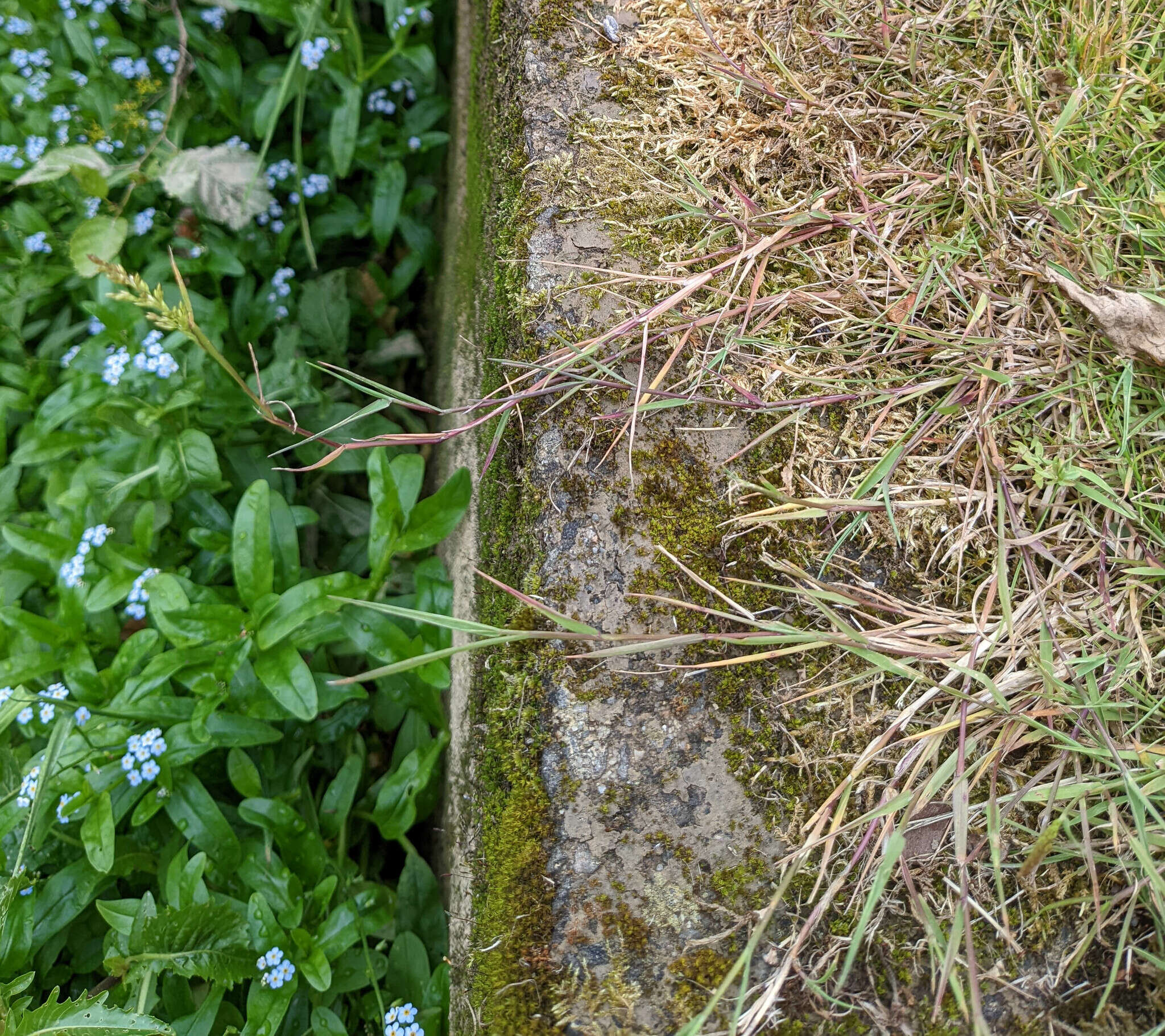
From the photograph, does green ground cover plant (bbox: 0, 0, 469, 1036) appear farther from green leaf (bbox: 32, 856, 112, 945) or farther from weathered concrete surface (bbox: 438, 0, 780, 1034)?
weathered concrete surface (bbox: 438, 0, 780, 1034)

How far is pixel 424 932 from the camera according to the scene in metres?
1.86

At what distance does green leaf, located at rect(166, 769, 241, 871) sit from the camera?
1730 millimetres

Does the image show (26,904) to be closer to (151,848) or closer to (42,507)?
(151,848)

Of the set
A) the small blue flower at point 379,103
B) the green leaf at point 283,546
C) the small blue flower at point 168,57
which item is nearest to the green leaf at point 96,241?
the small blue flower at point 168,57

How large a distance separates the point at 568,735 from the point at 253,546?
35.0 inches

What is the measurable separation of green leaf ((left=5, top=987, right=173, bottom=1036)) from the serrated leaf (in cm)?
200

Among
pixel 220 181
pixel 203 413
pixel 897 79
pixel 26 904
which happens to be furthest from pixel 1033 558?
pixel 220 181

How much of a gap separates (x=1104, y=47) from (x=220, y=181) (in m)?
2.29

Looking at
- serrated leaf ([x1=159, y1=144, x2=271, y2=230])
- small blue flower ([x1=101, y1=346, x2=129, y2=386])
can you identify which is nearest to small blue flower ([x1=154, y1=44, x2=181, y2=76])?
serrated leaf ([x1=159, y1=144, x2=271, y2=230])

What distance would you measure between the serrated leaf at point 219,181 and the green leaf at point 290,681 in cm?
139

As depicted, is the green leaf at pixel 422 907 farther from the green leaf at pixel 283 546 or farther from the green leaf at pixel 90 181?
the green leaf at pixel 90 181

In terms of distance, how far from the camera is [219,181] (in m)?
2.32

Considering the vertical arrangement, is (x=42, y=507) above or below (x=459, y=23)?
below

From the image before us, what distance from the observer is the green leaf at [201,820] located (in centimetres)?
173
